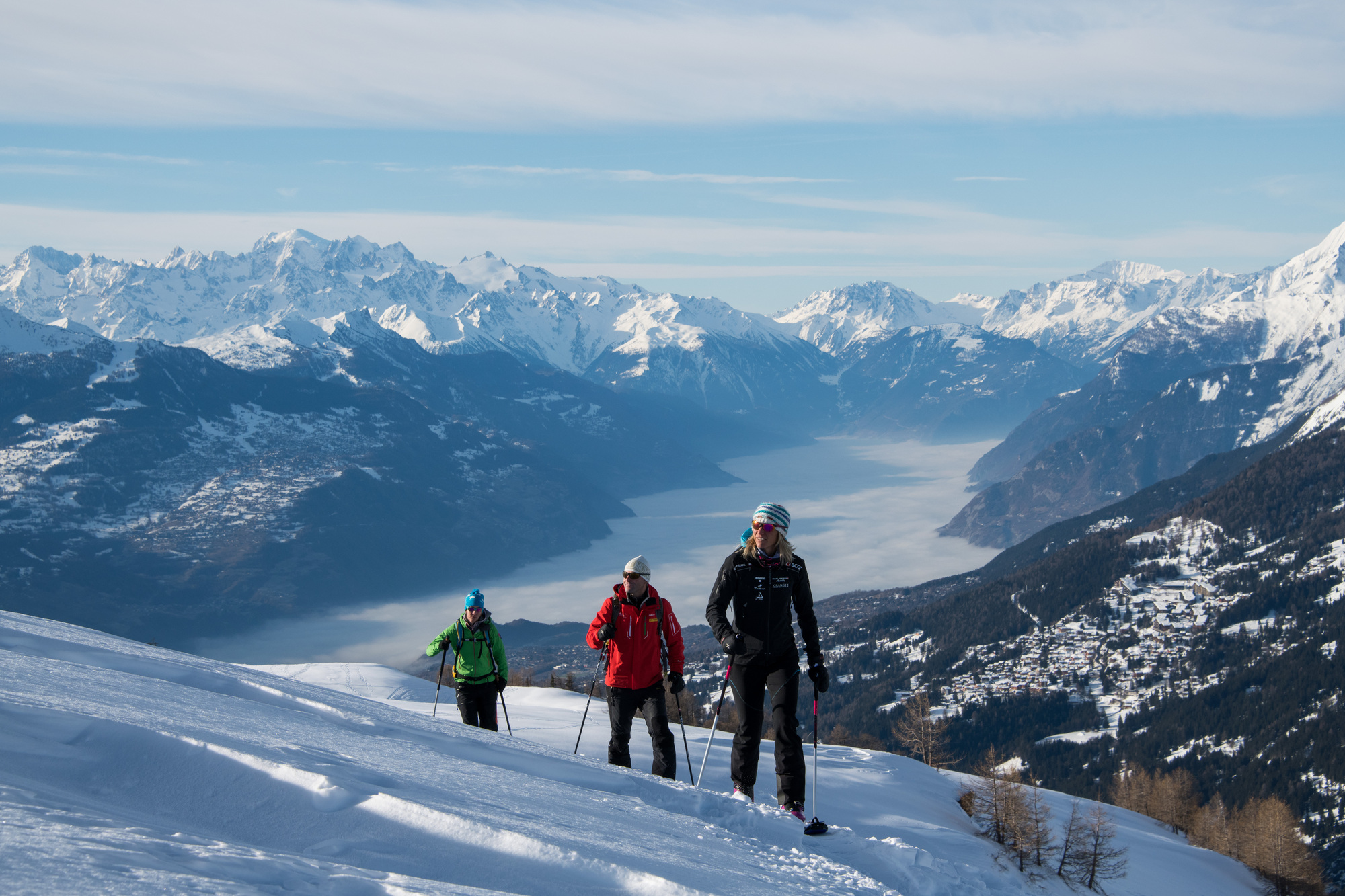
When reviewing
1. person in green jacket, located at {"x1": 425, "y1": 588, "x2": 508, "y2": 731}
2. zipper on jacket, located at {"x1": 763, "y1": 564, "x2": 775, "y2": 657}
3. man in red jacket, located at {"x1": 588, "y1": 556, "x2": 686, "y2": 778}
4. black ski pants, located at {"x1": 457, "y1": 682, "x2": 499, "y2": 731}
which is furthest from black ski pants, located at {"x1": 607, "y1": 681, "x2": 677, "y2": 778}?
black ski pants, located at {"x1": 457, "y1": 682, "x2": 499, "y2": 731}

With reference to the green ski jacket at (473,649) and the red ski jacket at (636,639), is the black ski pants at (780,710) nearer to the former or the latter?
the red ski jacket at (636,639)

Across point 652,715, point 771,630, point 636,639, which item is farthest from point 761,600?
point 652,715

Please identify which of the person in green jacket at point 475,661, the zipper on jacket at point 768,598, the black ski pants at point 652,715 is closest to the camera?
the zipper on jacket at point 768,598

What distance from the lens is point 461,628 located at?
1578 cm

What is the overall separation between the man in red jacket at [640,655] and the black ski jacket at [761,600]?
5.65 feet

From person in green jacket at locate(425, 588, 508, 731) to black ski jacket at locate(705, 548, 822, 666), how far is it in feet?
20.0

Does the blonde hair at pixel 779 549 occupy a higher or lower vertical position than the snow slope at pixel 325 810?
higher

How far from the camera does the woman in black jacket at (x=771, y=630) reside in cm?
1103

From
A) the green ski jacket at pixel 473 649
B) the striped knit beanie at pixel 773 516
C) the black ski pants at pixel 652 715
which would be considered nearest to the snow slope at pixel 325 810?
the black ski pants at pixel 652 715

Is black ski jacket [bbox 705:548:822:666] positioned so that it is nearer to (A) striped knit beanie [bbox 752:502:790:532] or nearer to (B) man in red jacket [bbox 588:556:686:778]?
(A) striped knit beanie [bbox 752:502:790:532]

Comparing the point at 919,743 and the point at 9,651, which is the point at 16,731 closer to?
the point at 9,651

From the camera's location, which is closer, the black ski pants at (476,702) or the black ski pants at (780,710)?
the black ski pants at (780,710)

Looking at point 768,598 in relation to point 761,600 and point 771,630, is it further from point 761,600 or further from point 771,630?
point 771,630

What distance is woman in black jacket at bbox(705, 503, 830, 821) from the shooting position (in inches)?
434
